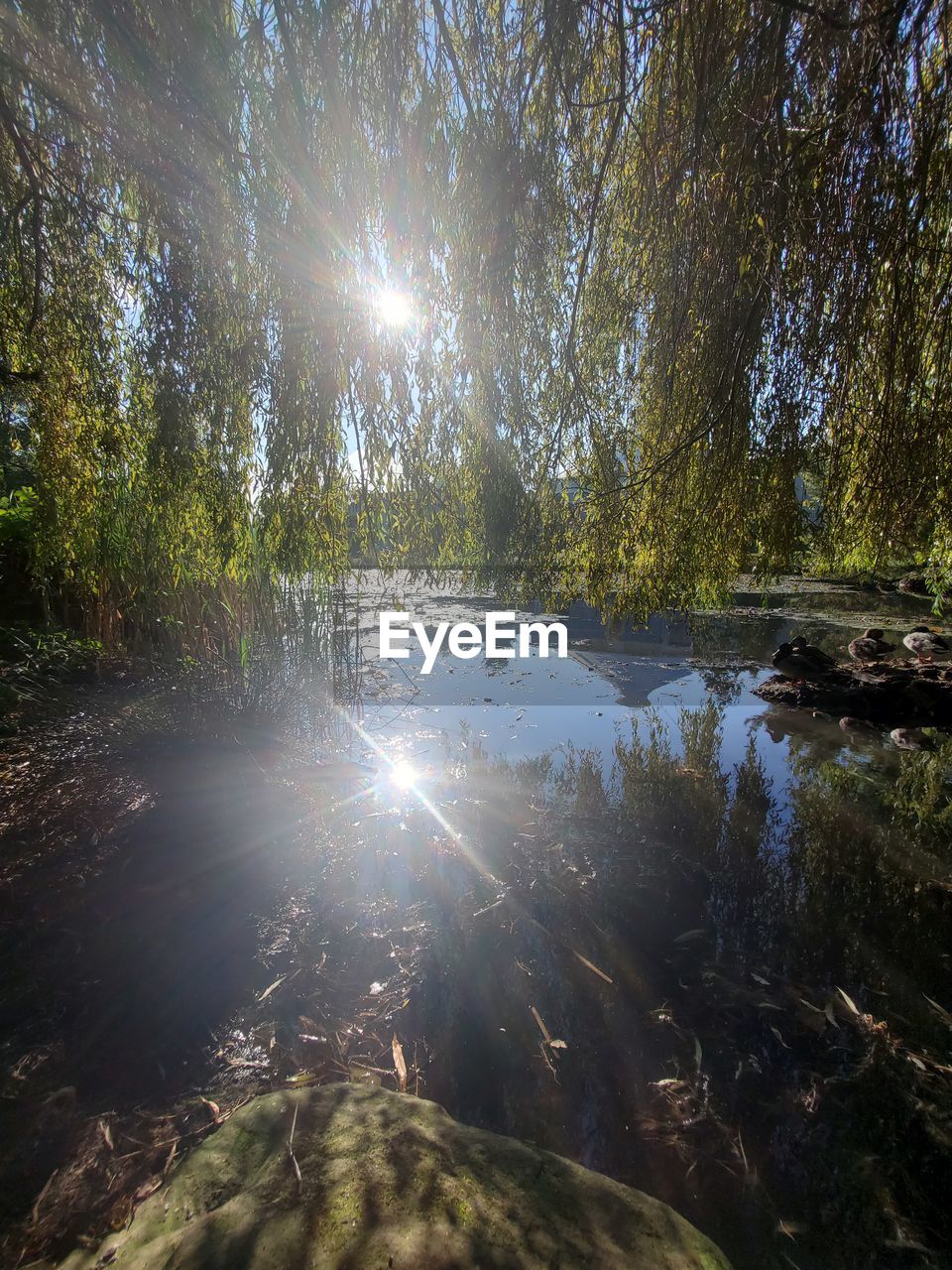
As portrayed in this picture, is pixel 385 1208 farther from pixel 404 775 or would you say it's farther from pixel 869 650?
pixel 869 650

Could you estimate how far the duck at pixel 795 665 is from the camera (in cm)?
634

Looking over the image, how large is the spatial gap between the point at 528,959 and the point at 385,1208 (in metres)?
1.27

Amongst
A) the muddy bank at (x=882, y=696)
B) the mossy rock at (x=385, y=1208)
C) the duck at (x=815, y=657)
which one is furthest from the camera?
the duck at (x=815, y=657)

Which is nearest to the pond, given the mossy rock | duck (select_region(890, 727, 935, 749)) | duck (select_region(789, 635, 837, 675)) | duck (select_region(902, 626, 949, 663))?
the mossy rock

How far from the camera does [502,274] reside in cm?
182

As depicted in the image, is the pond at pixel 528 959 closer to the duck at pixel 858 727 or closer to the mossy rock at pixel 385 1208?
the mossy rock at pixel 385 1208

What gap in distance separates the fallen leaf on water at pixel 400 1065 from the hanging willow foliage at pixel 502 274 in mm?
1691

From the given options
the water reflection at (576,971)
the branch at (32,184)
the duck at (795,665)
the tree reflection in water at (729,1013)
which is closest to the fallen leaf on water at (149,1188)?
the water reflection at (576,971)

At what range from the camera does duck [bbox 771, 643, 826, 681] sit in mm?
6340

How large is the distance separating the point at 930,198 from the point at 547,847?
9.19 feet

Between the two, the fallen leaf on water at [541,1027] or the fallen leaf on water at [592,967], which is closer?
the fallen leaf on water at [541,1027]

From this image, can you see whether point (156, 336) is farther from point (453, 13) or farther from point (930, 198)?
point (930, 198)

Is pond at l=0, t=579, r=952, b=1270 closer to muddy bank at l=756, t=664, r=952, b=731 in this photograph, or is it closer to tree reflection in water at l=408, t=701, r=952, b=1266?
tree reflection in water at l=408, t=701, r=952, b=1266

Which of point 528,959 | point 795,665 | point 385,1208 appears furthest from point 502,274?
point 795,665
